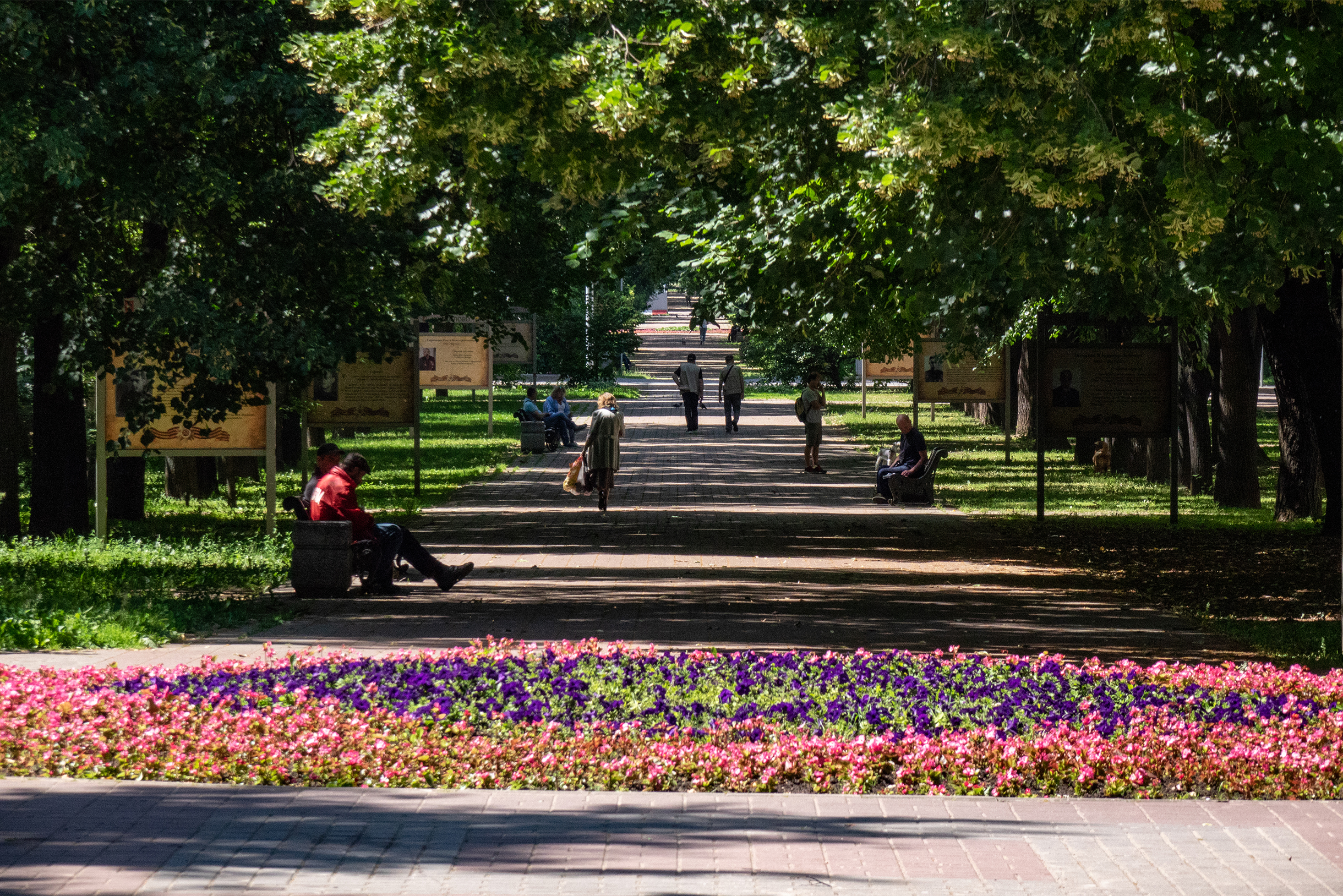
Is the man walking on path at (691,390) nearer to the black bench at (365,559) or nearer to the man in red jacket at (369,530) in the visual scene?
the man in red jacket at (369,530)

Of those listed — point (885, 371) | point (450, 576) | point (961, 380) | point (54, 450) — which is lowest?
point (450, 576)

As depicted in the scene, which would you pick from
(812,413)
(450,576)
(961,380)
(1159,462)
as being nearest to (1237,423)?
(1159,462)

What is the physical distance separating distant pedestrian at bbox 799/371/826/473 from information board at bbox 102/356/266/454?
42.3 feet

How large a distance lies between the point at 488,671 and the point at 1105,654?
4162mm

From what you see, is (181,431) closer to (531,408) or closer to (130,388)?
(130,388)

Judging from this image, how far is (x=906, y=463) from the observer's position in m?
24.8

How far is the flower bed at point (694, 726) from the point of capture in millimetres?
7359

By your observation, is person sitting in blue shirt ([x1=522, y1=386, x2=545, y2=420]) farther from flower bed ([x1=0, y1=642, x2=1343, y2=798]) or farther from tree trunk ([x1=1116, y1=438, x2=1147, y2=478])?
flower bed ([x1=0, y1=642, x2=1343, y2=798])

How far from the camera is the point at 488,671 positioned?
9320mm

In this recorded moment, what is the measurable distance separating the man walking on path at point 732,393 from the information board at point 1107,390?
62.1 feet

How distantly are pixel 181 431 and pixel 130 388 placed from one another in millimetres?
893

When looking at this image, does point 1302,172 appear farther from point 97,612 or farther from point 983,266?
point 97,612

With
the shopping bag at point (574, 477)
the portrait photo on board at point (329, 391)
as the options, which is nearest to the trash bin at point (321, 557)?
the portrait photo on board at point (329, 391)

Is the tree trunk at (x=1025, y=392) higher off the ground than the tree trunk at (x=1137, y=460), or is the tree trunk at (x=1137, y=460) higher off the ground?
the tree trunk at (x=1025, y=392)
